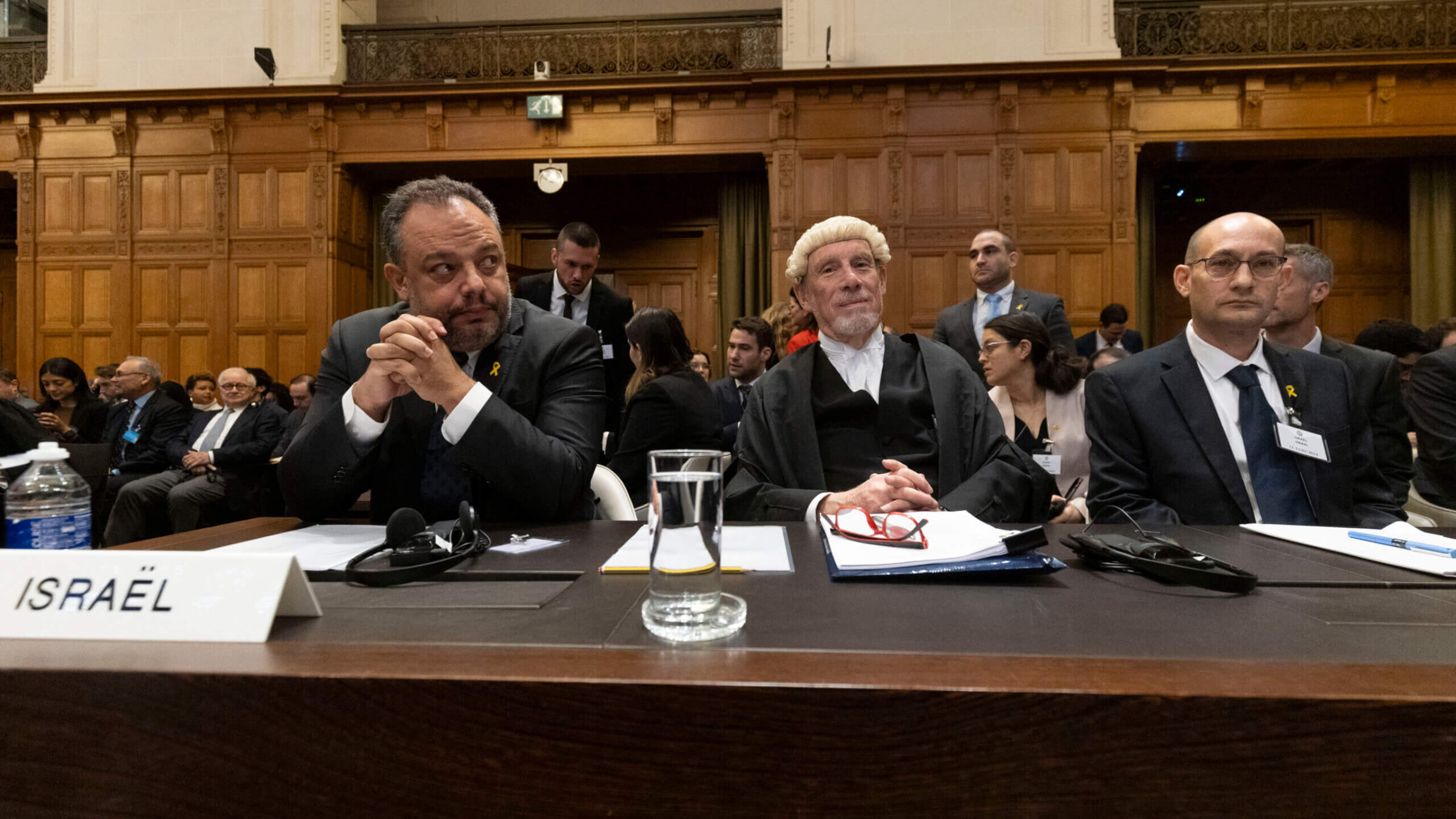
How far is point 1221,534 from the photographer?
1.30 m

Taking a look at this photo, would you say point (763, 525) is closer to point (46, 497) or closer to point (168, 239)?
point (46, 497)

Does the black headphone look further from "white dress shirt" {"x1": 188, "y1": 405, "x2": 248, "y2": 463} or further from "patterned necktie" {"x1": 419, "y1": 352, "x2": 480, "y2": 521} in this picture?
"white dress shirt" {"x1": 188, "y1": 405, "x2": 248, "y2": 463}

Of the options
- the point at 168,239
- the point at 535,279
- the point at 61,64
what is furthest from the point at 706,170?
the point at 61,64

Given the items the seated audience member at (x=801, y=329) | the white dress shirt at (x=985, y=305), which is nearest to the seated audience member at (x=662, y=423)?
the seated audience member at (x=801, y=329)

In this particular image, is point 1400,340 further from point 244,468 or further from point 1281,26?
point 244,468

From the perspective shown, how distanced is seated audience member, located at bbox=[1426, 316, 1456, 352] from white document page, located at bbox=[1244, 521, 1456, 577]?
3562mm

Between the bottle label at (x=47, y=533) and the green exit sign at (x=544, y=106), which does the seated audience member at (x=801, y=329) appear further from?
the green exit sign at (x=544, y=106)

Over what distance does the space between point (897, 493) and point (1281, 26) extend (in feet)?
25.8

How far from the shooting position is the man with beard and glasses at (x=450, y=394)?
4.55 ft

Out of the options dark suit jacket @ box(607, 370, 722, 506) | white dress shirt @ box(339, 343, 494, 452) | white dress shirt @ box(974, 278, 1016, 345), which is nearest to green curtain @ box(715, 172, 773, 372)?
white dress shirt @ box(974, 278, 1016, 345)

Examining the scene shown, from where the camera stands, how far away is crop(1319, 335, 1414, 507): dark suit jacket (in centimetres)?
214

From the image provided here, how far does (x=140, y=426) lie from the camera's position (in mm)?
5453

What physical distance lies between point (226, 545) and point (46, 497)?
221mm

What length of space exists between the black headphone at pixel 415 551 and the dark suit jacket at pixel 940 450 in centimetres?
77
